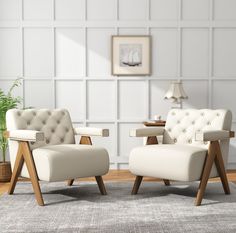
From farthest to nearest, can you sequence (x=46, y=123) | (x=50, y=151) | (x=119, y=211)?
(x=46, y=123)
(x=50, y=151)
(x=119, y=211)

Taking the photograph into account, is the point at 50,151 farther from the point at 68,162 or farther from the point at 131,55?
the point at 131,55

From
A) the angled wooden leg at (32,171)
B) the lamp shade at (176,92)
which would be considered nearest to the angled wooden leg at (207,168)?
the angled wooden leg at (32,171)

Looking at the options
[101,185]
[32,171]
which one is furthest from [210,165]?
[32,171]

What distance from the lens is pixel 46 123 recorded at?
4570mm

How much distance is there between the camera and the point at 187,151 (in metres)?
3.89

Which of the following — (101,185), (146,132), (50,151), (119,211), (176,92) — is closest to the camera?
(119,211)

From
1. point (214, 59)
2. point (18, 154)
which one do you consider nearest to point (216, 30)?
point (214, 59)

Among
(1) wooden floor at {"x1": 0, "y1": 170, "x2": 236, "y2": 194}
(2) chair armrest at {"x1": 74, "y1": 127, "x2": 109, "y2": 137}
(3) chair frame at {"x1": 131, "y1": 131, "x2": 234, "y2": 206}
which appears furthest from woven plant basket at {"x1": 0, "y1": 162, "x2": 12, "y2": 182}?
(3) chair frame at {"x1": 131, "y1": 131, "x2": 234, "y2": 206}

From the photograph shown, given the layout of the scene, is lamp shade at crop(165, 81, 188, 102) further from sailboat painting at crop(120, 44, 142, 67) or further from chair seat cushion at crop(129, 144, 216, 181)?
chair seat cushion at crop(129, 144, 216, 181)

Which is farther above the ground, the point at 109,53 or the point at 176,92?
the point at 109,53

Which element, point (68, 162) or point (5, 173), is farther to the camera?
point (5, 173)

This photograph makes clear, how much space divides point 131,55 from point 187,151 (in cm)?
229

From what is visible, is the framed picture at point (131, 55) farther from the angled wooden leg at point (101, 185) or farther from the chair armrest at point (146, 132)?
the angled wooden leg at point (101, 185)

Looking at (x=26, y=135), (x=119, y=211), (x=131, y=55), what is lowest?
(x=119, y=211)
